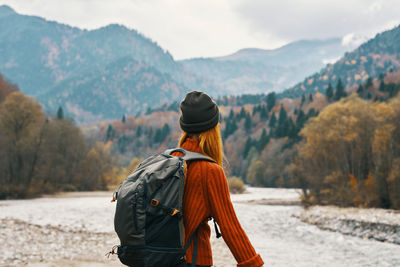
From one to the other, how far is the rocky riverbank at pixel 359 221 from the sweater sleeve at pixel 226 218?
725 inches

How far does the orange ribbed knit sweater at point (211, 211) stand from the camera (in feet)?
7.45

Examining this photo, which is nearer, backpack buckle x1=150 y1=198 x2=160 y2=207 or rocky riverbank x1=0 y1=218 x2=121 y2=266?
backpack buckle x1=150 y1=198 x2=160 y2=207

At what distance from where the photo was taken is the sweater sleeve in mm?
2264

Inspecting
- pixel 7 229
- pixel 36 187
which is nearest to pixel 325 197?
pixel 7 229

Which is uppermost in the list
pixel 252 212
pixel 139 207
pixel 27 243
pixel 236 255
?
pixel 139 207

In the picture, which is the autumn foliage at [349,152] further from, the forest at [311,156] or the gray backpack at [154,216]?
the gray backpack at [154,216]

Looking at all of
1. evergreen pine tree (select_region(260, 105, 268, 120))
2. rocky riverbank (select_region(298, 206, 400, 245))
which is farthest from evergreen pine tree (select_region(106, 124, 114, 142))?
rocky riverbank (select_region(298, 206, 400, 245))

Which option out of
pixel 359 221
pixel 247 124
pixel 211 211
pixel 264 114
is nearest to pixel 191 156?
pixel 211 211

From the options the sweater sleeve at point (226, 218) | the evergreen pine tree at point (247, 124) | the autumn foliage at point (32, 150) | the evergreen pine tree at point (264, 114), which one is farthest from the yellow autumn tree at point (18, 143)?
the evergreen pine tree at point (264, 114)

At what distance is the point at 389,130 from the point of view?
28203 mm

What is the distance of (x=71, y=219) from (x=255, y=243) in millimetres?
9806

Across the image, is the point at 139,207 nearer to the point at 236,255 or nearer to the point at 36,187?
the point at 236,255

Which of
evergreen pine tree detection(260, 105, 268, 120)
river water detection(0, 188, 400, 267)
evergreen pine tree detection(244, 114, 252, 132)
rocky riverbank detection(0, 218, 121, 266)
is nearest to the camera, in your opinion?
rocky riverbank detection(0, 218, 121, 266)

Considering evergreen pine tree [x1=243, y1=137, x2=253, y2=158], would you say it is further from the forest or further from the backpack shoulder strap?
the backpack shoulder strap
